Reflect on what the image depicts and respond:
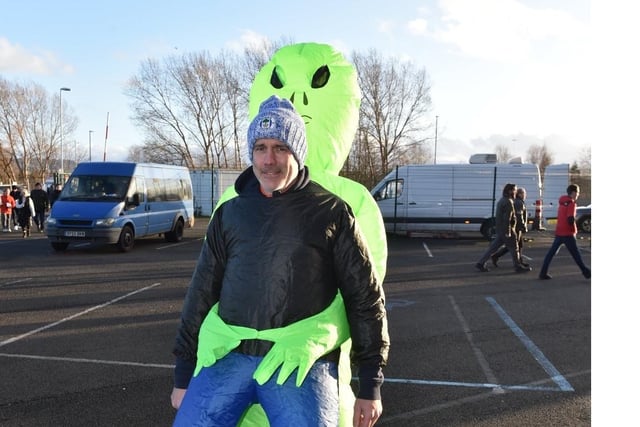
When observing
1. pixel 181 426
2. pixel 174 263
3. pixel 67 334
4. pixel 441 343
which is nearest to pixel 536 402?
pixel 441 343

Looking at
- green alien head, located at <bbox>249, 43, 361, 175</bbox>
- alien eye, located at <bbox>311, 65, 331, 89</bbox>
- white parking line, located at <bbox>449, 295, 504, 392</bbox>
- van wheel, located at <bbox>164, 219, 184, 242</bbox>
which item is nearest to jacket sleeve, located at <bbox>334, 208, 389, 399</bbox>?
green alien head, located at <bbox>249, 43, 361, 175</bbox>

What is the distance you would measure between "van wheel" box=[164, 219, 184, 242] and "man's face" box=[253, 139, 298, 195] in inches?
568

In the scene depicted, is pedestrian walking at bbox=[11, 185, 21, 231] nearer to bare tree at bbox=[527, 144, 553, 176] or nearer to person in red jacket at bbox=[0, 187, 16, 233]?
person in red jacket at bbox=[0, 187, 16, 233]

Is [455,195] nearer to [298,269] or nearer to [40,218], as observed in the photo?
[40,218]

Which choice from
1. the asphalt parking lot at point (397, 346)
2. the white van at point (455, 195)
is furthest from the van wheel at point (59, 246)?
the white van at point (455, 195)

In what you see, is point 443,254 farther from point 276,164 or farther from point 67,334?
point 276,164

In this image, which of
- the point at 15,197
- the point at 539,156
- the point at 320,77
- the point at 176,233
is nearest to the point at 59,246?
the point at 176,233

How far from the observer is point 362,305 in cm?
208

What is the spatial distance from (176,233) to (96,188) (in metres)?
3.46

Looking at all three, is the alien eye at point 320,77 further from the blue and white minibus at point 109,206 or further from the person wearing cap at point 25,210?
the person wearing cap at point 25,210

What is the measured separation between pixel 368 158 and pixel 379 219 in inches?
1162

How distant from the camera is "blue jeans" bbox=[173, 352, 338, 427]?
76.2 inches

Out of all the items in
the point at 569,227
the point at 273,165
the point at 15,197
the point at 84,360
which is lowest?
the point at 84,360

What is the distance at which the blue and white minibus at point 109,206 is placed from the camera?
12609mm
